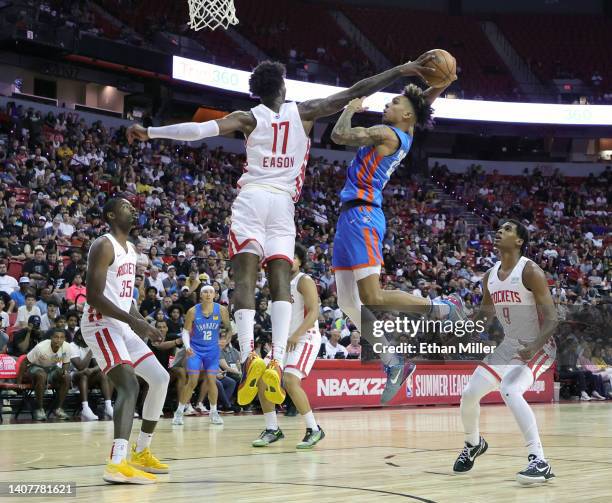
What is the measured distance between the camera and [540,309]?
638cm

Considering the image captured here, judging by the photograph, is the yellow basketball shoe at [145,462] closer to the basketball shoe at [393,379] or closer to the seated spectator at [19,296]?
the basketball shoe at [393,379]

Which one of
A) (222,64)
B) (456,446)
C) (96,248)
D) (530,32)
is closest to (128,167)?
(222,64)

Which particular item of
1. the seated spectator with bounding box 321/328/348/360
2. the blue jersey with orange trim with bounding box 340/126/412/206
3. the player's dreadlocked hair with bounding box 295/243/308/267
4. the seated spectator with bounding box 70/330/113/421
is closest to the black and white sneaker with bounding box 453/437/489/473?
the blue jersey with orange trim with bounding box 340/126/412/206

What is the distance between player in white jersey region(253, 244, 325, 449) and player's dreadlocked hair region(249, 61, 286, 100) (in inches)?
105

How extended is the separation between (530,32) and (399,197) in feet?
42.6

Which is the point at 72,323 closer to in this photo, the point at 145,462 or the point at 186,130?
the point at 145,462

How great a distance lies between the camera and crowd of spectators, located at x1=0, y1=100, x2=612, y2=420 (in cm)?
1462

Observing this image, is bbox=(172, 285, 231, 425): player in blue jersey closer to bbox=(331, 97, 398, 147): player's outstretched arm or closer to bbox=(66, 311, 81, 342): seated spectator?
bbox=(66, 311, 81, 342): seated spectator

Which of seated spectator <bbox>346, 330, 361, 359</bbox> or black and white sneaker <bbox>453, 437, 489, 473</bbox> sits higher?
seated spectator <bbox>346, 330, 361, 359</bbox>

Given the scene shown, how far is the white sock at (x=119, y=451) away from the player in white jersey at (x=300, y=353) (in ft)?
9.32

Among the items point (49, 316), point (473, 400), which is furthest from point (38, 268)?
point (473, 400)

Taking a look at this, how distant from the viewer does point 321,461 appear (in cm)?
740

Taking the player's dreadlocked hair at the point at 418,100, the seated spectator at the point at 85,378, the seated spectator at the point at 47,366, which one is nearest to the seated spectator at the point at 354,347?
the seated spectator at the point at 85,378

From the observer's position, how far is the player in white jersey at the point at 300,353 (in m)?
8.84
